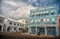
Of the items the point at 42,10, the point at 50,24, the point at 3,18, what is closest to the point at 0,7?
the point at 3,18

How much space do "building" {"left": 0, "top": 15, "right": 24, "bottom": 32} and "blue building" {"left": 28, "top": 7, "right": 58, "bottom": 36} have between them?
35cm

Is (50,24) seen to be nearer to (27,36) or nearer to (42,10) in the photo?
(42,10)

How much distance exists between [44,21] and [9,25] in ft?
3.33

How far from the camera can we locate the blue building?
3311mm

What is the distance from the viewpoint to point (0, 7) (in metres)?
3.96

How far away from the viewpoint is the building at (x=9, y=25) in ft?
11.9

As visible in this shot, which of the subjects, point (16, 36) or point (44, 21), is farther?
point (16, 36)

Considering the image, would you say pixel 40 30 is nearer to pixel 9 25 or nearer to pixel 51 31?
pixel 51 31

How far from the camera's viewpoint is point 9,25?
3736mm

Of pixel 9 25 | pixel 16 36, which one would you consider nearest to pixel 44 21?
pixel 16 36

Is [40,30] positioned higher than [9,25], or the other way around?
[9,25]

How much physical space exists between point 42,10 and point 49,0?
1.05ft

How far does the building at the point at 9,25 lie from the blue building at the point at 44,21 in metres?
0.35

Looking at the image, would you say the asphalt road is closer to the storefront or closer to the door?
the door
